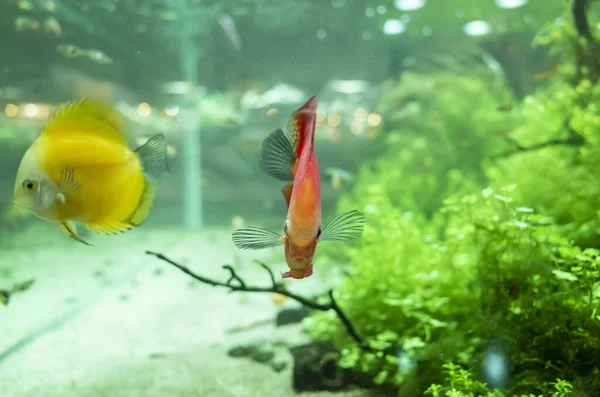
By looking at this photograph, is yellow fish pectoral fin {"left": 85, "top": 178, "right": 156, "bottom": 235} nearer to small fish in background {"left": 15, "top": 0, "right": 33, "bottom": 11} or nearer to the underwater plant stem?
small fish in background {"left": 15, "top": 0, "right": 33, "bottom": 11}

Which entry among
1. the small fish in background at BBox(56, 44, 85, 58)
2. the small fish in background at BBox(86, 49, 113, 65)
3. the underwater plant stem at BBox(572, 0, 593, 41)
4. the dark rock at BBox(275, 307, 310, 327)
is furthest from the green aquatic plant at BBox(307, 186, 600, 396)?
the small fish in background at BBox(86, 49, 113, 65)

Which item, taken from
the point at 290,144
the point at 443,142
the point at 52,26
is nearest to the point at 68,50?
the point at 52,26

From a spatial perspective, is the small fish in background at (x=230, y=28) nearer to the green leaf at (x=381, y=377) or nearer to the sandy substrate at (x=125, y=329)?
the sandy substrate at (x=125, y=329)

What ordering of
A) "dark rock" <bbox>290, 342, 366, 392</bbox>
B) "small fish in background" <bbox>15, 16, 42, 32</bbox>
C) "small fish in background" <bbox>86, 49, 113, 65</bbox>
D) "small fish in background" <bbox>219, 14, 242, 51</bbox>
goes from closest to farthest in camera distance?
1. "dark rock" <bbox>290, 342, 366, 392</bbox>
2. "small fish in background" <bbox>15, 16, 42, 32</bbox>
3. "small fish in background" <bbox>86, 49, 113, 65</bbox>
4. "small fish in background" <bbox>219, 14, 242, 51</bbox>

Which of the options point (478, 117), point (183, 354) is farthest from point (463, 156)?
point (183, 354)

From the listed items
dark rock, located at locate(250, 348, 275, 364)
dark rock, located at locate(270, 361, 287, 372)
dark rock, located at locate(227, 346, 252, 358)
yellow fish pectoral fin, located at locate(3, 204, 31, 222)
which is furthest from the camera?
dark rock, located at locate(227, 346, 252, 358)

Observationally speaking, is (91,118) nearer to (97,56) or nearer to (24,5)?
(24,5)

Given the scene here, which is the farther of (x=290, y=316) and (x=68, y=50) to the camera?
(x=68, y=50)

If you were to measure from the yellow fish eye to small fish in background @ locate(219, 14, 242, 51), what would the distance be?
10.5 meters

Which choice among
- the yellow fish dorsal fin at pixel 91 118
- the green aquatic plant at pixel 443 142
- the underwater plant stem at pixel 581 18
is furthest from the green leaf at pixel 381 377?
the green aquatic plant at pixel 443 142

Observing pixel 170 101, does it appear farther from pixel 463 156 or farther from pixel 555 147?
pixel 555 147

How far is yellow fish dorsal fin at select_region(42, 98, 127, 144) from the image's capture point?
6.13 feet

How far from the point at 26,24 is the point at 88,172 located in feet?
14.8

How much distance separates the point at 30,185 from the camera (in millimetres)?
1683
